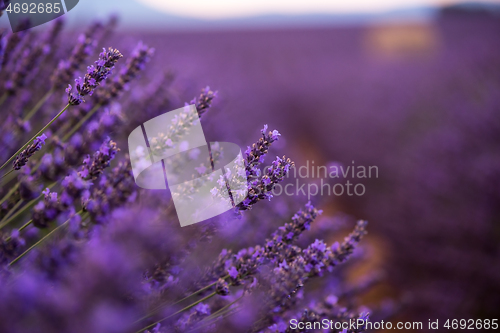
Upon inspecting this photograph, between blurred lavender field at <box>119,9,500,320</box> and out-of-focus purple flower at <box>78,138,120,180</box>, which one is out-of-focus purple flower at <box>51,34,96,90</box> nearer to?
out-of-focus purple flower at <box>78,138,120,180</box>

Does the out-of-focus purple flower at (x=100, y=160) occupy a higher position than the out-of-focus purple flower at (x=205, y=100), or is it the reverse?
the out-of-focus purple flower at (x=205, y=100)

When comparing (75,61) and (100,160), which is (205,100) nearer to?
(100,160)

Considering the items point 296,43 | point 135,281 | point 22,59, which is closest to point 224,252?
point 135,281

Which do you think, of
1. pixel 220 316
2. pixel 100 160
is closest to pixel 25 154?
pixel 100 160

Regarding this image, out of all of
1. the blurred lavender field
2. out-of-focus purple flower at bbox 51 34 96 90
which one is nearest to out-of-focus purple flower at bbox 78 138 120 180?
out-of-focus purple flower at bbox 51 34 96 90

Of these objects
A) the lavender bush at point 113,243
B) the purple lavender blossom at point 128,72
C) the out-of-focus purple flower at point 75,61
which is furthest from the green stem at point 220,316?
the out-of-focus purple flower at point 75,61

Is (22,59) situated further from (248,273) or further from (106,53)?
(248,273)

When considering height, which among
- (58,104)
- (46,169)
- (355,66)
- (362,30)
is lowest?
(46,169)

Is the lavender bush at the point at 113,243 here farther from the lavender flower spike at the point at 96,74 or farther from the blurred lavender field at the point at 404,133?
the blurred lavender field at the point at 404,133
